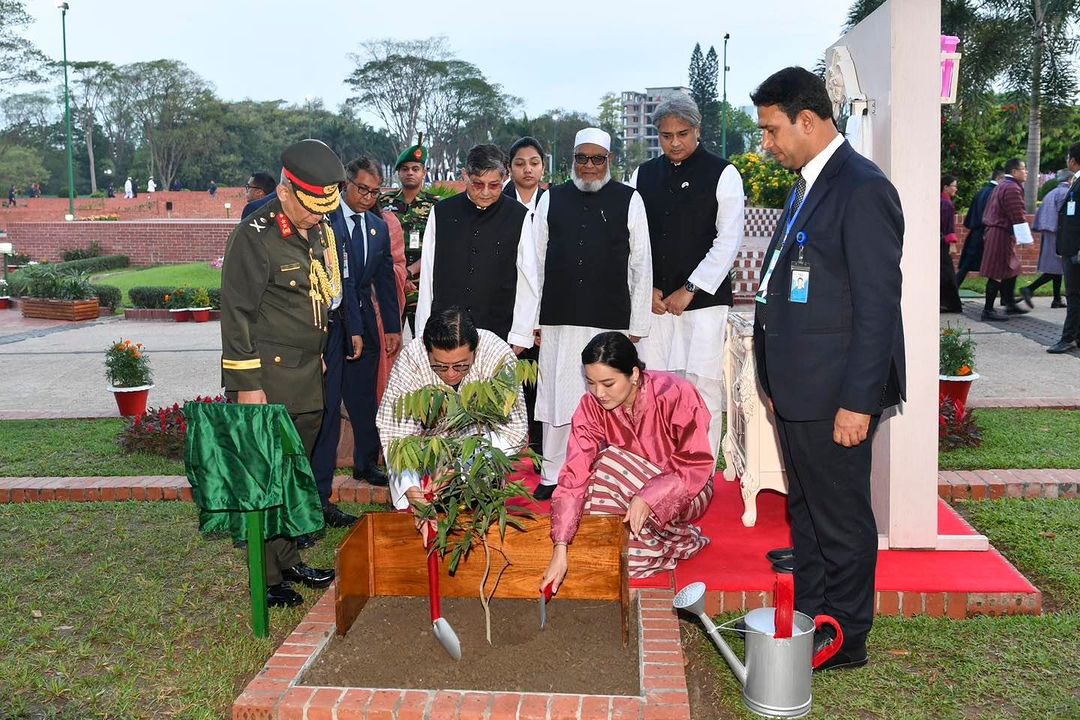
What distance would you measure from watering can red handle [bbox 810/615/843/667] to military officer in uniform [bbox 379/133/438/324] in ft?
12.5

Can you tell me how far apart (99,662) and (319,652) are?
34.1 inches

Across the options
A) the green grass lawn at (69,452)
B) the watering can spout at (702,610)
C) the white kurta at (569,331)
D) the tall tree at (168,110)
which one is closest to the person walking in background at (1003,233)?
the white kurta at (569,331)

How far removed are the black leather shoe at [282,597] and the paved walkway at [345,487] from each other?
1.41 meters

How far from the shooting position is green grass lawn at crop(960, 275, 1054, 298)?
48.1 ft

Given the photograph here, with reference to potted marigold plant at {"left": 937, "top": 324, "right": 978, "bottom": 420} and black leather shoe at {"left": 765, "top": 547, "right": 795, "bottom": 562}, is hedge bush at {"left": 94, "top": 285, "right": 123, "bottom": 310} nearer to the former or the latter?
potted marigold plant at {"left": 937, "top": 324, "right": 978, "bottom": 420}

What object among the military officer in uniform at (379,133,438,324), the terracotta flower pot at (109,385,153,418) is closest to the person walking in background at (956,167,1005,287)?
the military officer in uniform at (379,133,438,324)

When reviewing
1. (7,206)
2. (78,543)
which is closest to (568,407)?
(78,543)

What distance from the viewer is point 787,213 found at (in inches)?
134

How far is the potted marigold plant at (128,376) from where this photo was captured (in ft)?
24.0

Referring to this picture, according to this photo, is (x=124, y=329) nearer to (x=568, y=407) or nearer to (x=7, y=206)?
(x=568, y=407)

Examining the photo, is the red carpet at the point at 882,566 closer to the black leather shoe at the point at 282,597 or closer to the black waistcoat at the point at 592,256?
the black leather shoe at the point at 282,597

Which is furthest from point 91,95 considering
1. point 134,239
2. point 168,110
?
point 134,239

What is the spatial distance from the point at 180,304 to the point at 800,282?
46.9 ft

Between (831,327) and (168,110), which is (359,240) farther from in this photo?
(168,110)
